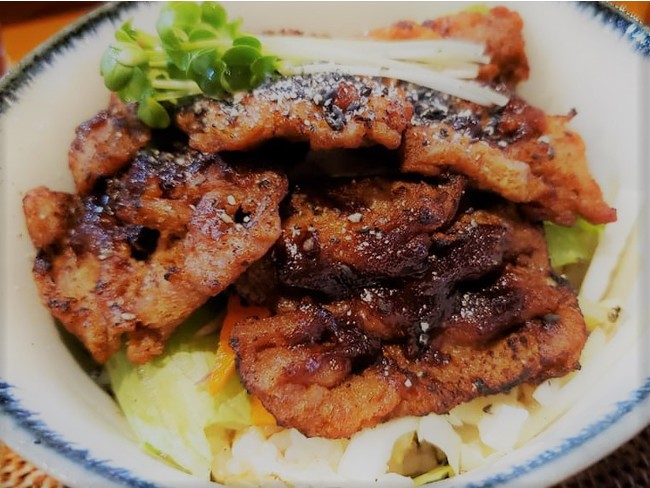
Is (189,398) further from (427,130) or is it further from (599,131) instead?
(599,131)

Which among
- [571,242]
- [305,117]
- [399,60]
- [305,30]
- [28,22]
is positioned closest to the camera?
[305,117]

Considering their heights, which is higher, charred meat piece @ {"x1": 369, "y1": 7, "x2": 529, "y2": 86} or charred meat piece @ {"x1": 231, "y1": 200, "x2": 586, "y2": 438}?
charred meat piece @ {"x1": 369, "y1": 7, "x2": 529, "y2": 86}

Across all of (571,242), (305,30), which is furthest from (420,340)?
(305,30)

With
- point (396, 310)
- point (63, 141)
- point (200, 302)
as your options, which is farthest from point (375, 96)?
point (63, 141)

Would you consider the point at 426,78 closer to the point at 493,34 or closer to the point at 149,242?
the point at 493,34

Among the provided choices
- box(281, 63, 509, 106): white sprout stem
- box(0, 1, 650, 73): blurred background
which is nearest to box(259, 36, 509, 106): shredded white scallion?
box(281, 63, 509, 106): white sprout stem

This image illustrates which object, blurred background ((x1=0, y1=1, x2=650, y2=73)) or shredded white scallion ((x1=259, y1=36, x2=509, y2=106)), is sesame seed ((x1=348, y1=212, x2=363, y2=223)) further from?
blurred background ((x1=0, y1=1, x2=650, y2=73))

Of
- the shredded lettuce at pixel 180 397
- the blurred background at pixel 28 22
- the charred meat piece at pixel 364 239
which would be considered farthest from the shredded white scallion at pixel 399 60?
the blurred background at pixel 28 22
